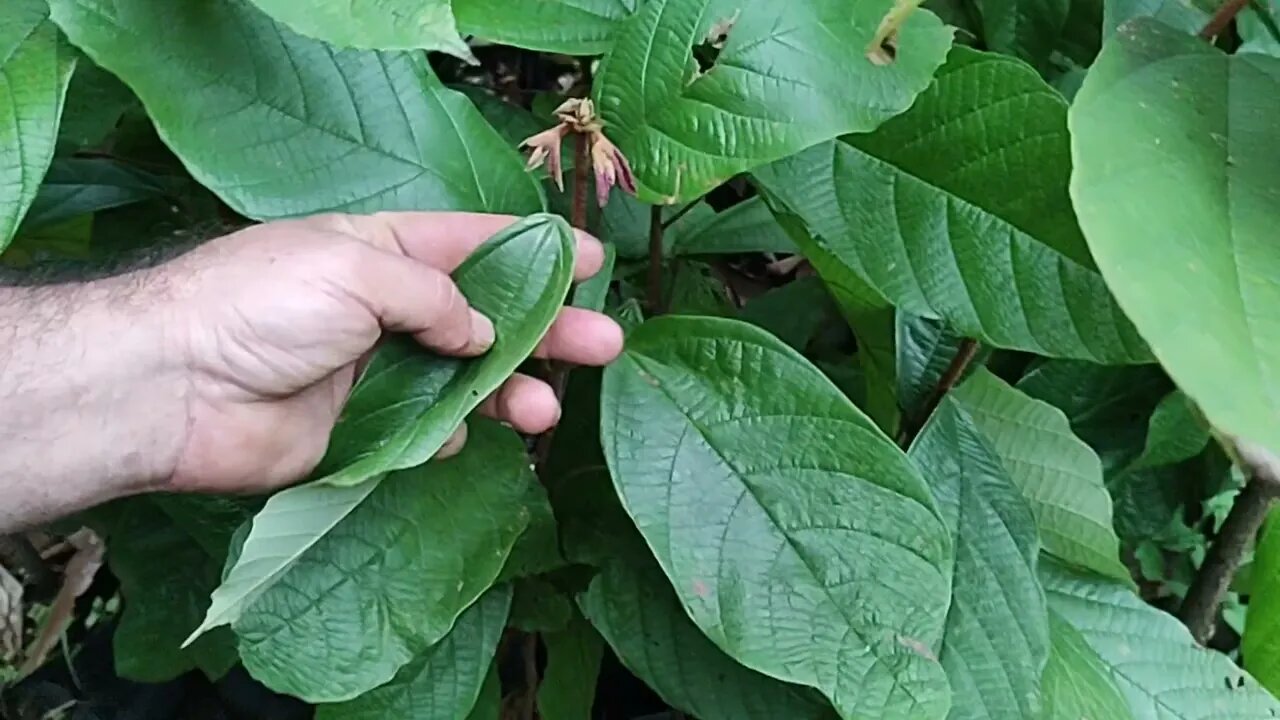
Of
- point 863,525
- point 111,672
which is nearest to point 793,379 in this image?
point 863,525

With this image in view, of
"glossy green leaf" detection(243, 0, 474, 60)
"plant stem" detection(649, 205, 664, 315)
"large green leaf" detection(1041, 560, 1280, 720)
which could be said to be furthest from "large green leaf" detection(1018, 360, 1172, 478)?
"glossy green leaf" detection(243, 0, 474, 60)

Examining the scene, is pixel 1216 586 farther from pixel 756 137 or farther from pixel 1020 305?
pixel 756 137

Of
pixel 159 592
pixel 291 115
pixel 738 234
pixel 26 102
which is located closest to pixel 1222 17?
pixel 738 234

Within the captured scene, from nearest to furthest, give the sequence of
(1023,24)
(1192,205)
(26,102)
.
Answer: (1192,205)
(26,102)
(1023,24)

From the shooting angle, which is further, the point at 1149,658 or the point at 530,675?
the point at 530,675

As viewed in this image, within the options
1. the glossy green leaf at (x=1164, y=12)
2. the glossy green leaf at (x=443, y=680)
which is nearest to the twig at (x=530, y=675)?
the glossy green leaf at (x=443, y=680)

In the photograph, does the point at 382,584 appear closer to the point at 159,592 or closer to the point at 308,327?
the point at 308,327

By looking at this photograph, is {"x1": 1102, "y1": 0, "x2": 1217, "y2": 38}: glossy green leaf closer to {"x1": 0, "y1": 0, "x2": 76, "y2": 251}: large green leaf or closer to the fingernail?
the fingernail
